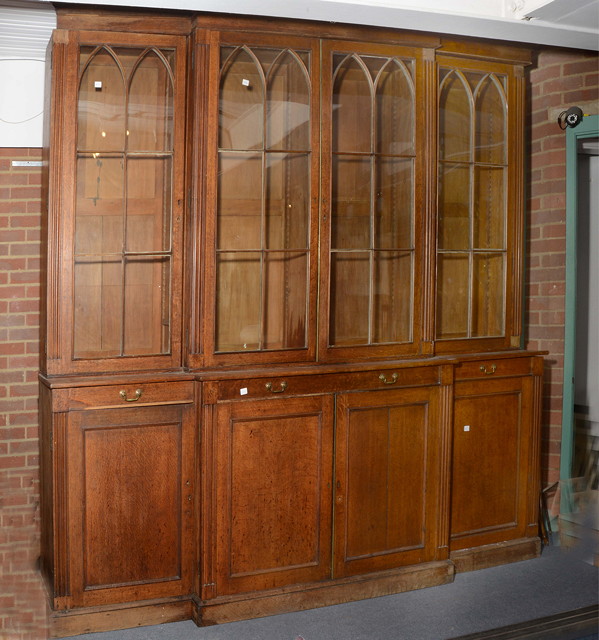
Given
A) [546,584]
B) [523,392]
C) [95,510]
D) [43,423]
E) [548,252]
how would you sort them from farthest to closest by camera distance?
1. [548,252]
2. [523,392]
3. [546,584]
4. [43,423]
5. [95,510]

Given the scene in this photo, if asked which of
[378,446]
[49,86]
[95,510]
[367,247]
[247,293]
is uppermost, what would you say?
[49,86]

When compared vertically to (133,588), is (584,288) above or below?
above

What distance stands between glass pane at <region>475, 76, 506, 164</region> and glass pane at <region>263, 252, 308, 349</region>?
117 centimetres

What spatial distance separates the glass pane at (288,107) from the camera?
3259 mm

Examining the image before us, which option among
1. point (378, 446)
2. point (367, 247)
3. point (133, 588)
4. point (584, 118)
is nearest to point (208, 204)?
point (367, 247)

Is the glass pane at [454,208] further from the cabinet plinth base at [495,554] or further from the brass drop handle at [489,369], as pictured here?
the cabinet plinth base at [495,554]

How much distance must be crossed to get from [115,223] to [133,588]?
1.58m

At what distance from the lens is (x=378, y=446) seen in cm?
340

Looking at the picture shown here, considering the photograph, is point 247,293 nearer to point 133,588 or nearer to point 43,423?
point 43,423

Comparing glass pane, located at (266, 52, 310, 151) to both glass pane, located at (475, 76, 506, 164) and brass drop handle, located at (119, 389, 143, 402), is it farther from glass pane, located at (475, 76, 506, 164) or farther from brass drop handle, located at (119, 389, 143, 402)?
brass drop handle, located at (119, 389, 143, 402)

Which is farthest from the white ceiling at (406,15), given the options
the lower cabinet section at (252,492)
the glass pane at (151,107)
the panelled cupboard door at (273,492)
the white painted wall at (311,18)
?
the panelled cupboard door at (273,492)

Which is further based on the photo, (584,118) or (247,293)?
(584,118)

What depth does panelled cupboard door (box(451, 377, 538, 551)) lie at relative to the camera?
3.65m

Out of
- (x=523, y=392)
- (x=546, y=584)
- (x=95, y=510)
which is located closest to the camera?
(x=95, y=510)
